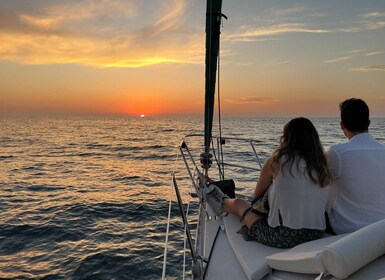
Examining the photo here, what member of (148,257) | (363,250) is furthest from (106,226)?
(363,250)

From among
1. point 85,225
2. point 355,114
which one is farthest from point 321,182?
point 85,225

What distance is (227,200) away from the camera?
12.4ft

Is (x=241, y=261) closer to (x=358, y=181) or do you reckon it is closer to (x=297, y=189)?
(x=297, y=189)

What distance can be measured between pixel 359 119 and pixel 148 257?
15.2ft

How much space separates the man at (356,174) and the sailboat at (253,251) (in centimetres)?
24

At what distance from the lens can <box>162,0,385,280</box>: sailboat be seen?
1835mm

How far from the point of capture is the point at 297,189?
107 inches

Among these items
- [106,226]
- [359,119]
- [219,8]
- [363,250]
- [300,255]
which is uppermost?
[219,8]

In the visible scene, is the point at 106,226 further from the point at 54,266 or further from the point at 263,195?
the point at 263,195

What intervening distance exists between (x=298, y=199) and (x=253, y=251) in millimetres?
573

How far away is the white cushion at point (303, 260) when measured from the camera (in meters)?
2.02

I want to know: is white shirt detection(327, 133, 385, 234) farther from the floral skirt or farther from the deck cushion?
the deck cushion

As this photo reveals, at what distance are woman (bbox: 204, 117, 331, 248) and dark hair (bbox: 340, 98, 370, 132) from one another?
29 centimetres

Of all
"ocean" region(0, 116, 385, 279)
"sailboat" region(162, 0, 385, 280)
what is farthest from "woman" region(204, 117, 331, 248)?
"ocean" region(0, 116, 385, 279)
